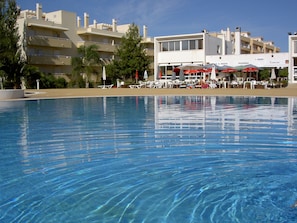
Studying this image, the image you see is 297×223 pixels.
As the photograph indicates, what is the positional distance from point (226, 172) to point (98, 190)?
6.52 feet

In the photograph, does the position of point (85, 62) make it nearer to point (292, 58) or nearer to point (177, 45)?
point (177, 45)

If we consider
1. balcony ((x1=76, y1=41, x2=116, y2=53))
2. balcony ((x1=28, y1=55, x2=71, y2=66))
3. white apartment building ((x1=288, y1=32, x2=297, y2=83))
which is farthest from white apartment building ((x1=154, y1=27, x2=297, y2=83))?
balcony ((x1=28, y1=55, x2=71, y2=66))

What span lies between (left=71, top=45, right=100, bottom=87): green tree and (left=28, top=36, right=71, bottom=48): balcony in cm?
188

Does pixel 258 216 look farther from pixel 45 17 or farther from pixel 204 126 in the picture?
pixel 45 17

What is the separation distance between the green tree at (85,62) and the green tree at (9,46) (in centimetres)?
778

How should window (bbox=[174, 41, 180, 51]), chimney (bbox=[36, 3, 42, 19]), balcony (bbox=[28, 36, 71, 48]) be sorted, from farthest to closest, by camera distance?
chimney (bbox=[36, 3, 42, 19])
window (bbox=[174, 41, 180, 51])
balcony (bbox=[28, 36, 71, 48])

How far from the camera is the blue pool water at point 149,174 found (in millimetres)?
3994

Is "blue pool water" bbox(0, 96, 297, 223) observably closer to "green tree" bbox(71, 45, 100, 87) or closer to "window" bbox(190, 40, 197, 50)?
"green tree" bbox(71, 45, 100, 87)

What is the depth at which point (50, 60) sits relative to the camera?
1741 inches

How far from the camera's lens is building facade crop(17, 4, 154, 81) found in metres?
42.8

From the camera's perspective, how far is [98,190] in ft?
15.6

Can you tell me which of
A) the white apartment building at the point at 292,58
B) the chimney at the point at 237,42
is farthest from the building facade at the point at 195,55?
the chimney at the point at 237,42

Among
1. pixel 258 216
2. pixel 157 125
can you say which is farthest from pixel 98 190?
pixel 157 125

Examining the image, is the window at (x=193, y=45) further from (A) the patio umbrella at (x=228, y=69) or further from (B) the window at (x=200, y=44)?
(A) the patio umbrella at (x=228, y=69)
